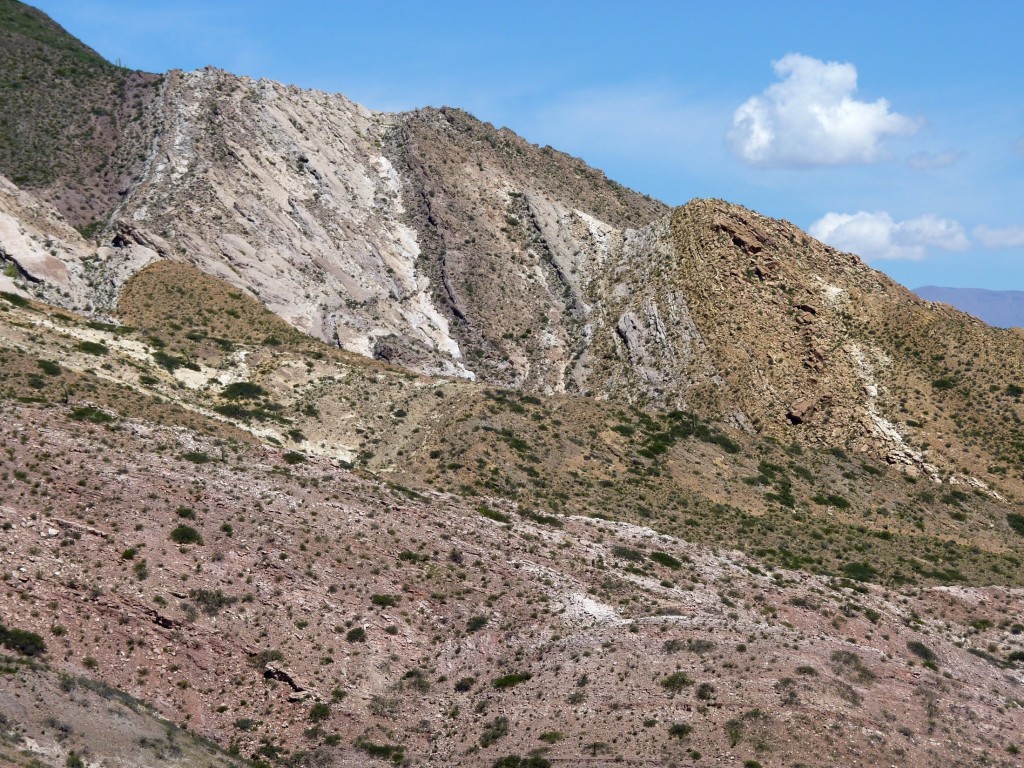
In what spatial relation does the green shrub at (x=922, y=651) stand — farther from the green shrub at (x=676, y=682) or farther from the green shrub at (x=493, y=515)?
the green shrub at (x=493, y=515)

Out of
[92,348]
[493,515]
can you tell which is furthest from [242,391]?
[493,515]

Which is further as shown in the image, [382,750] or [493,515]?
[493,515]

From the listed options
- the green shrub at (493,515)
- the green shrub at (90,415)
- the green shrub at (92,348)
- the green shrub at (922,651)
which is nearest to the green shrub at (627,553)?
the green shrub at (493,515)

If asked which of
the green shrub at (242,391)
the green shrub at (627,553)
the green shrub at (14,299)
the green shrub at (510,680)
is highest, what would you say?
the green shrub at (14,299)

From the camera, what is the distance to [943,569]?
197ft

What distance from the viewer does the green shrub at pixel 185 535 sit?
44812mm

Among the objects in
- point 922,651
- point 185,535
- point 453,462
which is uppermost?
point 453,462

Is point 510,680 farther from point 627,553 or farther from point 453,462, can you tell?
point 453,462

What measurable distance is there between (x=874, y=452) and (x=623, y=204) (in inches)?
1754

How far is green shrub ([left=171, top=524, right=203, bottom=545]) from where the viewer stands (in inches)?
1764

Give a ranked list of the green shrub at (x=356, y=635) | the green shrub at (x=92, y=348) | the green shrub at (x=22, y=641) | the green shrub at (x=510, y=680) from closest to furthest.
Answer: the green shrub at (x=22, y=641) → the green shrub at (x=510, y=680) → the green shrub at (x=356, y=635) → the green shrub at (x=92, y=348)

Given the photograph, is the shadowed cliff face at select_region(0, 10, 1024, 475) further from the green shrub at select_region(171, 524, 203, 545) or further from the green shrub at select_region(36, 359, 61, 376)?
the green shrub at select_region(171, 524, 203, 545)

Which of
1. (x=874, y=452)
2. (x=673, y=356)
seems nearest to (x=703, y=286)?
(x=673, y=356)

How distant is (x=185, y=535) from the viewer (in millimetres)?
45031
